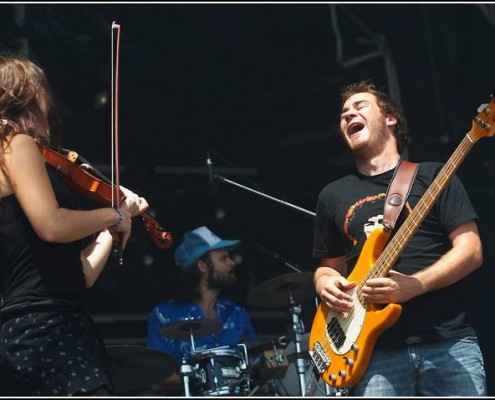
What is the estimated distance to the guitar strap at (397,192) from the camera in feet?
13.5

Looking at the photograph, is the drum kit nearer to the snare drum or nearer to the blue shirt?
the snare drum

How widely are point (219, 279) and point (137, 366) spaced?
154 cm

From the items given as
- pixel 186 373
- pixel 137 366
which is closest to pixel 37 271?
pixel 137 366

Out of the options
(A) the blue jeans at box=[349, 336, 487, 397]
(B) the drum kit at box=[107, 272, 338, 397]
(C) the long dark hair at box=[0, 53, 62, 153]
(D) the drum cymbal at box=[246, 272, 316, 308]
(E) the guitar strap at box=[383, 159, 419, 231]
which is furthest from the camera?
(D) the drum cymbal at box=[246, 272, 316, 308]

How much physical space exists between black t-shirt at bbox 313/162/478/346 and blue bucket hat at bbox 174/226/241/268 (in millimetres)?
3005

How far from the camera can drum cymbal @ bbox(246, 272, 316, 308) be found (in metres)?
6.76

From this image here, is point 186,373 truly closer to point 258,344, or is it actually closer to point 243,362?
point 243,362

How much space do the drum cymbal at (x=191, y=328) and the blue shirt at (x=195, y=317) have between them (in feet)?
0.56

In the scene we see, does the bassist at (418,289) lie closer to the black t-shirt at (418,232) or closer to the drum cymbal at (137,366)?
the black t-shirt at (418,232)

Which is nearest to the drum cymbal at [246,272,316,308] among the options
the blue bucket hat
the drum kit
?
the drum kit

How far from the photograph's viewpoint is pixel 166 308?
7121mm

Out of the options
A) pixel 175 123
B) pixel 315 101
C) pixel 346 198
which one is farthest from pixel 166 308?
pixel 346 198

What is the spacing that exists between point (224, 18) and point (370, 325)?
3.37m

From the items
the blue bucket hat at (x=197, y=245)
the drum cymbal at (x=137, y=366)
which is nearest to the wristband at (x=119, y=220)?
the drum cymbal at (x=137, y=366)
